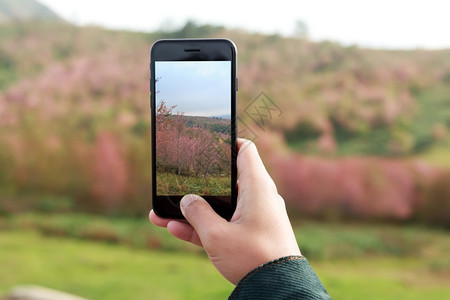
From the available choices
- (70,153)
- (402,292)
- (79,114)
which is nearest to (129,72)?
(79,114)

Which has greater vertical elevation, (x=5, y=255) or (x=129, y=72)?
(x=129, y=72)

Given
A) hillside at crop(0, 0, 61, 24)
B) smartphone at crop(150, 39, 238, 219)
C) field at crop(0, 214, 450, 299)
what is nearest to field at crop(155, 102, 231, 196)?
smartphone at crop(150, 39, 238, 219)

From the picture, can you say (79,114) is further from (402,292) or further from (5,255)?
(402,292)

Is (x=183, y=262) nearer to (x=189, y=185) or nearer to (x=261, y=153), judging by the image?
(x=261, y=153)

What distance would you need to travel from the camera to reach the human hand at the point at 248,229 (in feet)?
1.69

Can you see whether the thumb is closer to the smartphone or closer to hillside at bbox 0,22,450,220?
the smartphone

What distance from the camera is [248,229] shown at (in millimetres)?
540

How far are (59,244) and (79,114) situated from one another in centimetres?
86

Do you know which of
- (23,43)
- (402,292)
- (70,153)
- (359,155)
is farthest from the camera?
(23,43)

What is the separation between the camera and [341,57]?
3293 millimetres

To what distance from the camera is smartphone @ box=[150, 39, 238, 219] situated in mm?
721

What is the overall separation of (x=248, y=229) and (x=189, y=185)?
8.4 inches

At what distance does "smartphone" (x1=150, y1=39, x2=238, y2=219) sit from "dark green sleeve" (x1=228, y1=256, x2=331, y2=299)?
248 millimetres

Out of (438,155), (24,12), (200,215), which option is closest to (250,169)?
(200,215)
